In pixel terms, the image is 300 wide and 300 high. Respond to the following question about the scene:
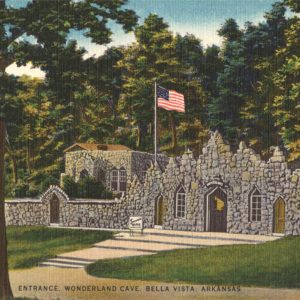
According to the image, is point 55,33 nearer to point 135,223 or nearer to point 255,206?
point 135,223

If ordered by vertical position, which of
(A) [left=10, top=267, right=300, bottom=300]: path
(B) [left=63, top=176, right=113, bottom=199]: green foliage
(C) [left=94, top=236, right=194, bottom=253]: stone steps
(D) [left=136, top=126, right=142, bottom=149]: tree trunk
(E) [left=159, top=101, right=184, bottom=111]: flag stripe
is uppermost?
(E) [left=159, top=101, right=184, bottom=111]: flag stripe

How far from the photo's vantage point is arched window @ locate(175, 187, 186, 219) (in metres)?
19.2

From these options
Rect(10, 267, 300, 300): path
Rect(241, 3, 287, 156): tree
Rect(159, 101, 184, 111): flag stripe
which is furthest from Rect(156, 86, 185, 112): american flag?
Rect(10, 267, 300, 300): path

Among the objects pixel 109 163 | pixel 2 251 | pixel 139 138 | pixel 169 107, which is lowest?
pixel 2 251

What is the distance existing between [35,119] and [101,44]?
2.39 metres

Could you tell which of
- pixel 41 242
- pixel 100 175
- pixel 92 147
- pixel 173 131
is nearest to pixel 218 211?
pixel 173 131

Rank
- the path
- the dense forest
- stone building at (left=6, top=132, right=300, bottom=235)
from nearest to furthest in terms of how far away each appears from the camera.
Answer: the path
the dense forest
stone building at (left=6, top=132, right=300, bottom=235)

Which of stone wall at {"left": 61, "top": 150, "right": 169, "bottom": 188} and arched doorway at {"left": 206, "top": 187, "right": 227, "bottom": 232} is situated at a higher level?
A: stone wall at {"left": 61, "top": 150, "right": 169, "bottom": 188}

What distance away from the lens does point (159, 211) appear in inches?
751

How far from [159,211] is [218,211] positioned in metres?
1.59

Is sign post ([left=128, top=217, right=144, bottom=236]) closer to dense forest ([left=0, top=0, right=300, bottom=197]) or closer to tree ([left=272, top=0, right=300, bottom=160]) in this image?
dense forest ([left=0, top=0, right=300, bottom=197])

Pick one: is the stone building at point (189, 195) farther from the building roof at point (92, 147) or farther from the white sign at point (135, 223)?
the white sign at point (135, 223)

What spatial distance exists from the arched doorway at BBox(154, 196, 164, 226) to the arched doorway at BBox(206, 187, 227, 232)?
1221mm

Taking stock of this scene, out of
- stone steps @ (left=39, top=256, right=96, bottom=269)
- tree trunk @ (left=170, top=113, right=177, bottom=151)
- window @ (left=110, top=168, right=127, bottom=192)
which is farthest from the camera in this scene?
window @ (left=110, top=168, right=127, bottom=192)
